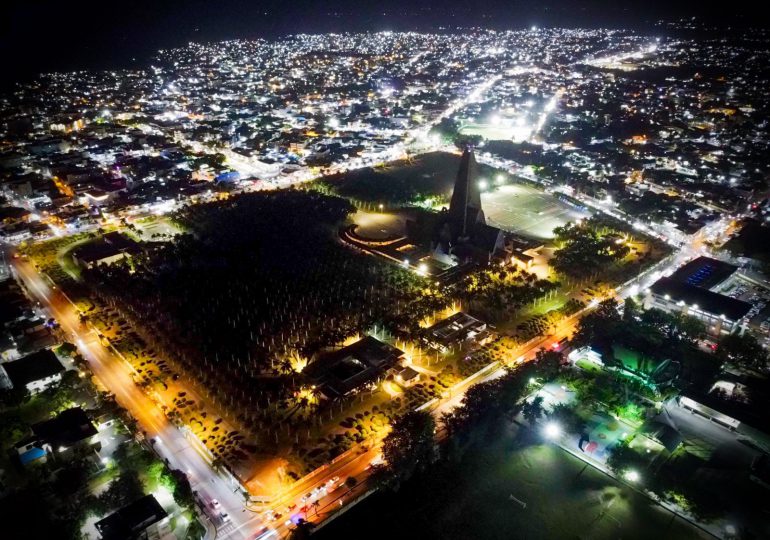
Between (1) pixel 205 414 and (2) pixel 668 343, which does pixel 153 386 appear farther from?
(2) pixel 668 343

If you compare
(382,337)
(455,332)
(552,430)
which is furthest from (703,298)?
(382,337)

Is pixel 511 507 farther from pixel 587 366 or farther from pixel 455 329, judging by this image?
pixel 455 329

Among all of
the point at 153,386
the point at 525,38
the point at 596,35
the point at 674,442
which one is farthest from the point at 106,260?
the point at 596,35

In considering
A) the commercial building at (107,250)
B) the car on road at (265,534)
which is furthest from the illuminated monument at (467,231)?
the car on road at (265,534)

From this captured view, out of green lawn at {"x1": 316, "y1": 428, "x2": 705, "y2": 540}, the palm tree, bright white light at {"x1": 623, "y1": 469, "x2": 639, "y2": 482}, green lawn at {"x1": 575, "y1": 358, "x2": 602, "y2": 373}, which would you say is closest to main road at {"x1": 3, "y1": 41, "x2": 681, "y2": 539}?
green lawn at {"x1": 316, "y1": 428, "x2": 705, "y2": 540}

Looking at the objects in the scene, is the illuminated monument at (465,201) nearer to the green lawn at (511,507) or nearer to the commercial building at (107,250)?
the green lawn at (511,507)
